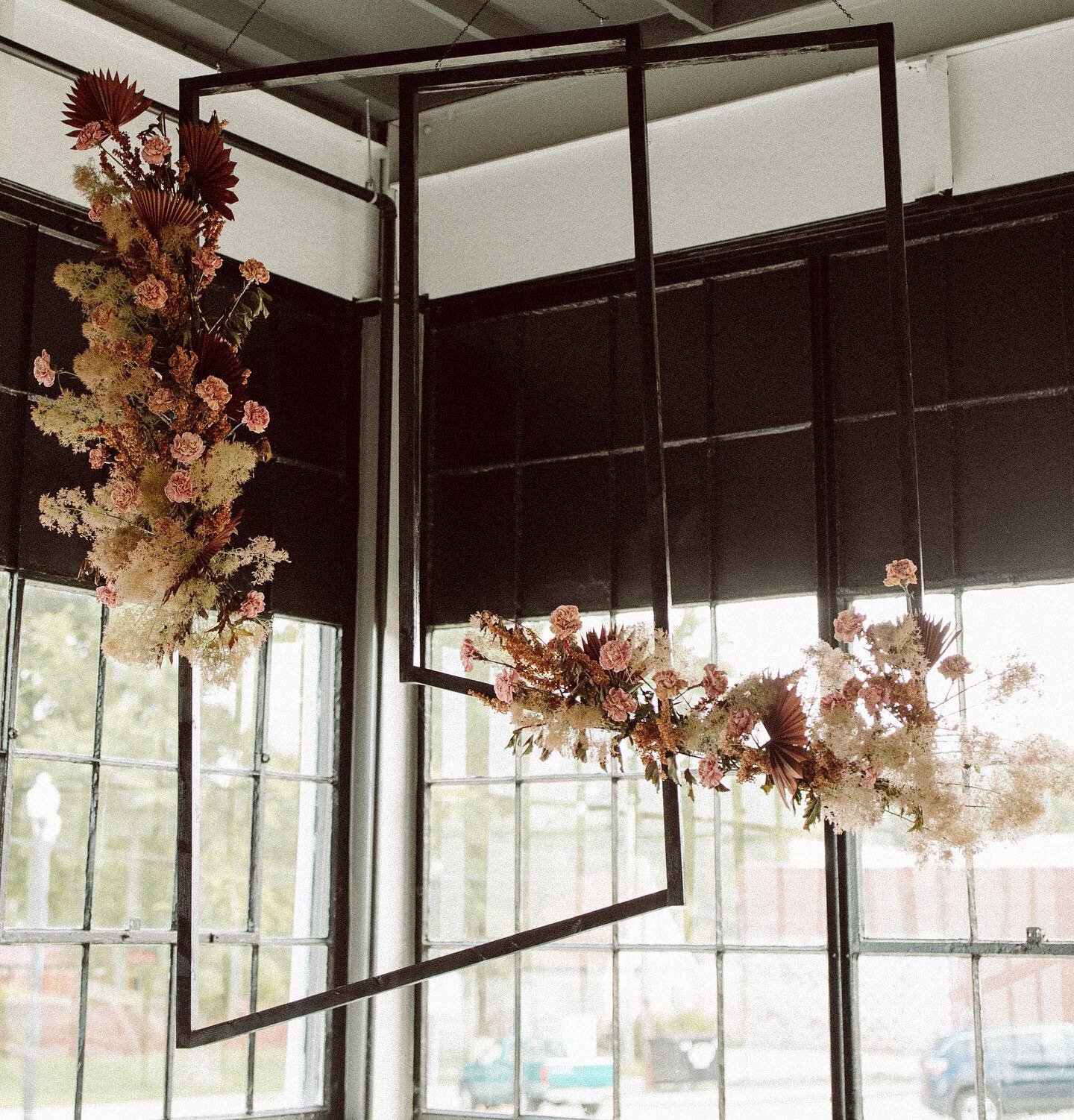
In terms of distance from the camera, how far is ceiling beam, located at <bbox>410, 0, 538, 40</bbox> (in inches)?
190

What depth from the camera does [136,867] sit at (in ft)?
15.2

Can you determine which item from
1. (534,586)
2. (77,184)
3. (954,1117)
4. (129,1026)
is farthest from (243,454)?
(954,1117)

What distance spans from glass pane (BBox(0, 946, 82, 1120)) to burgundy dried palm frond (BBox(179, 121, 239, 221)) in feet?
7.38

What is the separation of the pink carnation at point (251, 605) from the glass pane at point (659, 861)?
1.76 meters

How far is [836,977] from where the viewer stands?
4.14 m

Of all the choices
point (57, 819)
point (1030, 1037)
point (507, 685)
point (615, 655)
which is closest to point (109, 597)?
point (507, 685)

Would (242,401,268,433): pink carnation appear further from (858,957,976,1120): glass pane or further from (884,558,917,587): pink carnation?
(858,957,976,1120): glass pane

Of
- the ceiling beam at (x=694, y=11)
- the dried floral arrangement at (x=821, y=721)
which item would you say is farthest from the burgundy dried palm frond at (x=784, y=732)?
the ceiling beam at (x=694, y=11)

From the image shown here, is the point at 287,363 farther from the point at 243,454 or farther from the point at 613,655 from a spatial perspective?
the point at 613,655

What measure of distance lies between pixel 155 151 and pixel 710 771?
171 cm

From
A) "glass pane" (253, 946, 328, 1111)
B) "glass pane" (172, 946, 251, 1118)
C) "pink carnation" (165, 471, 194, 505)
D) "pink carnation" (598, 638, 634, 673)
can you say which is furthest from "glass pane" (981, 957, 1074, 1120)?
"pink carnation" (165, 471, 194, 505)

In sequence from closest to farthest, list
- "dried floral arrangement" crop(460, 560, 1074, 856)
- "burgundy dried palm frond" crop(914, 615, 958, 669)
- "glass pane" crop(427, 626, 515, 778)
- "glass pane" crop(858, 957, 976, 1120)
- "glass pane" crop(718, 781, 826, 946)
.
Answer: "dried floral arrangement" crop(460, 560, 1074, 856)
"burgundy dried palm frond" crop(914, 615, 958, 669)
"glass pane" crop(858, 957, 976, 1120)
"glass pane" crop(718, 781, 826, 946)
"glass pane" crop(427, 626, 515, 778)

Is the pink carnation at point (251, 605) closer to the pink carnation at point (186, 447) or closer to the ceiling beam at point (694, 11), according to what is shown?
the pink carnation at point (186, 447)

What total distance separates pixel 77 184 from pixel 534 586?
227 centimetres
